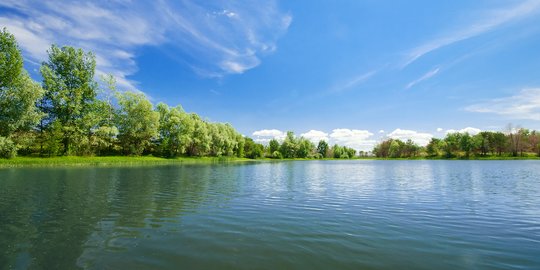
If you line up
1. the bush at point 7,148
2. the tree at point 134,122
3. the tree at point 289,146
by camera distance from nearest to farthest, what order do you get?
the bush at point 7,148 < the tree at point 134,122 < the tree at point 289,146

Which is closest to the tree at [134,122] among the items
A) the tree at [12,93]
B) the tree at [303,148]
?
the tree at [12,93]

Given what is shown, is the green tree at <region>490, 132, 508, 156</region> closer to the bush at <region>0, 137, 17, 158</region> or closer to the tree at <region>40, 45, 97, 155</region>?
the tree at <region>40, 45, 97, 155</region>

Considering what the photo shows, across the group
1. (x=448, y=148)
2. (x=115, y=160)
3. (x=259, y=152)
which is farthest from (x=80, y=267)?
(x=448, y=148)

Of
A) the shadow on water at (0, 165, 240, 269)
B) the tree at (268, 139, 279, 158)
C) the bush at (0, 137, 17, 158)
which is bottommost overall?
the shadow on water at (0, 165, 240, 269)

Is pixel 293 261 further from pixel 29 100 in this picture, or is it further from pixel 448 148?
pixel 448 148

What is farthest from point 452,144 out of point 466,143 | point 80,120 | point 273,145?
point 80,120

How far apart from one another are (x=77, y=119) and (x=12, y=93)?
661 inches

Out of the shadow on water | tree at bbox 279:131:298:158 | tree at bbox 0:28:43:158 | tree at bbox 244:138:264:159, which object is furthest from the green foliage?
the shadow on water

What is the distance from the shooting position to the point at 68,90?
6894cm

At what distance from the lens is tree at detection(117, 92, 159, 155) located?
85938mm

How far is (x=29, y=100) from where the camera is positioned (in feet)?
178

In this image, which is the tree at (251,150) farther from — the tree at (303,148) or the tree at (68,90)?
the tree at (68,90)

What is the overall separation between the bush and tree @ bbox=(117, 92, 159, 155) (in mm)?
32419

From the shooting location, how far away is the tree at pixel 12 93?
5234 centimetres
